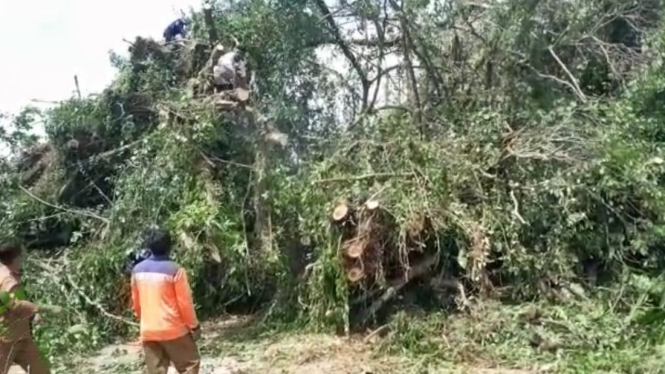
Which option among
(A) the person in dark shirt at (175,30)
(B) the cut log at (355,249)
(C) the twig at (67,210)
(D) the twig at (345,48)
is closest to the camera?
(B) the cut log at (355,249)

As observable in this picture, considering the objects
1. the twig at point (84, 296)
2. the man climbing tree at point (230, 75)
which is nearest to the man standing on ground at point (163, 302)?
the twig at point (84, 296)

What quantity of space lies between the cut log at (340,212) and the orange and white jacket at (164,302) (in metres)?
2.54

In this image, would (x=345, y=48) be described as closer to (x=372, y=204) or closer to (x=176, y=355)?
(x=372, y=204)

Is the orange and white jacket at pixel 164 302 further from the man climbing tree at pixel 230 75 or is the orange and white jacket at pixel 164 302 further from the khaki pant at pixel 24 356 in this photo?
the man climbing tree at pixel 230 75

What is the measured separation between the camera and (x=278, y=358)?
23.1 feet

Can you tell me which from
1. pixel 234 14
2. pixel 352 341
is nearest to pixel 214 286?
pixel 352 341

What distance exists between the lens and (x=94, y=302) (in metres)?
8.10

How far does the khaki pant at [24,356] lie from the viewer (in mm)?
5367

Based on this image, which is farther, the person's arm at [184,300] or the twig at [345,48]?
the twig at [345,48]

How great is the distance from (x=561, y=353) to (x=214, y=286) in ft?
12.3

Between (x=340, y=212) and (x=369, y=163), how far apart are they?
767mm

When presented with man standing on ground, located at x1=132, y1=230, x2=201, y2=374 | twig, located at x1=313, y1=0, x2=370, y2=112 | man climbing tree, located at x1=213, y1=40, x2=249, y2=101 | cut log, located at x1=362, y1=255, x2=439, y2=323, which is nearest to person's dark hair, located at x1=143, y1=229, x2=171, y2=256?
man standing on ground, located at x1=132, y1=230, x2=201, y2=374

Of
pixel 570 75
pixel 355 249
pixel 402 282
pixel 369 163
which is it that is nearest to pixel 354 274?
pixel 355 249

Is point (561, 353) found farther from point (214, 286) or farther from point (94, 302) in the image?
point (94, 302)
